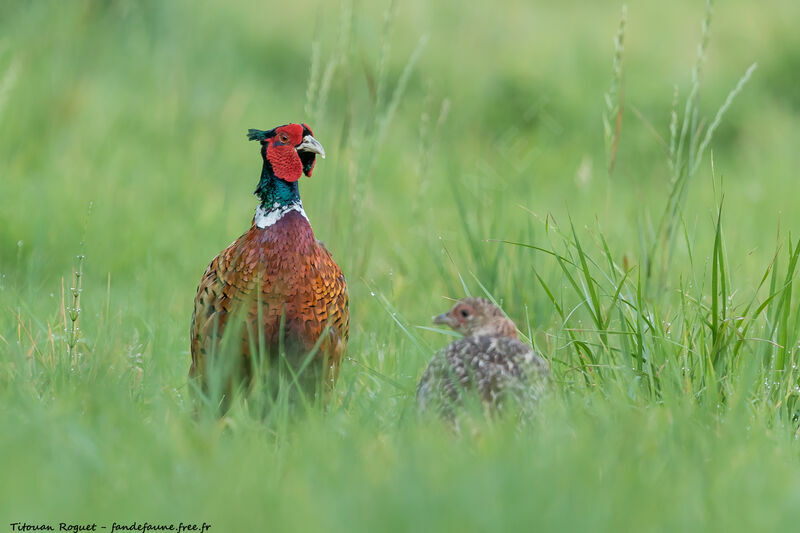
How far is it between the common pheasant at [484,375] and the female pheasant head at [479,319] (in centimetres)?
8

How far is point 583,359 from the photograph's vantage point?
380 centimetres

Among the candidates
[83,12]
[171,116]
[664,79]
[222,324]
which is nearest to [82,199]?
[171,116]

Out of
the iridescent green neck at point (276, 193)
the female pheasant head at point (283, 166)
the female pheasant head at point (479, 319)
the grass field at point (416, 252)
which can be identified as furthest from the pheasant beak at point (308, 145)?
the female pheasant head at point (479, 319)

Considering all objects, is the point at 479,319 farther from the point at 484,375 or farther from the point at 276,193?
the point at 276,193

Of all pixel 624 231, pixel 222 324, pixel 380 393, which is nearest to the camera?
pixel 380 393

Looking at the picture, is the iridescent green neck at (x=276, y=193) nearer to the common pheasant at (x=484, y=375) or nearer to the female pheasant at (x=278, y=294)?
the female pheasant at (x=278, y=294)

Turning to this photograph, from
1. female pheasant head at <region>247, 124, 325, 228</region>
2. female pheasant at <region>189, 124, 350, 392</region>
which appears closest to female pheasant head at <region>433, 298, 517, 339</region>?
female pheasant at <region>189, 124, 350, 392</region>

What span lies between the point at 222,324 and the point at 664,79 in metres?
6.74

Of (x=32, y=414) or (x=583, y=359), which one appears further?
(x=583, y=359)

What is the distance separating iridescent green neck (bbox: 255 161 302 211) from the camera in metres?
4.07

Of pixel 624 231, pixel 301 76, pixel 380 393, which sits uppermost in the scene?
pixel 301 76

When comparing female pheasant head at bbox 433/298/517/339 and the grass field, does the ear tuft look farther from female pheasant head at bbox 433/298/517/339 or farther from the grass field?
female pheasant head at bbox 433/298/517/339

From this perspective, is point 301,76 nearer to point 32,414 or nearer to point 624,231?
point 624,231

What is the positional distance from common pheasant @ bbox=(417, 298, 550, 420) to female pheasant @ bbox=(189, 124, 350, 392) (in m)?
0.56
